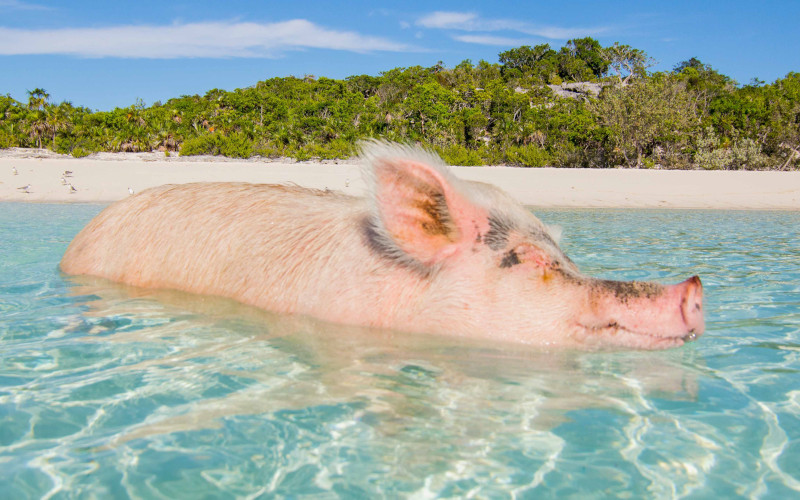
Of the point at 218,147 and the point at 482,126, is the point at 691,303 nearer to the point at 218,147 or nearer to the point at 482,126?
the point at 218,147

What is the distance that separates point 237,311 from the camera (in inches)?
164

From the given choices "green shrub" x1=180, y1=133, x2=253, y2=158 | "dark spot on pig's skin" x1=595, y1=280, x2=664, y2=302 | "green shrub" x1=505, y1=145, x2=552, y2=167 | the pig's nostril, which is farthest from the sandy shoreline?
the pig's nostril

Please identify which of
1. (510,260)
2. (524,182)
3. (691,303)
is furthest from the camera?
(524,182)

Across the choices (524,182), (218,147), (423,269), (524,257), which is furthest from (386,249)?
(218,147)

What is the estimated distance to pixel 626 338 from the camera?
10.5ft

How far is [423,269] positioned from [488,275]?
38 centimetres

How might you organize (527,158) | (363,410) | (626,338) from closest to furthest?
(363,410) → (626,338) → (527,158)

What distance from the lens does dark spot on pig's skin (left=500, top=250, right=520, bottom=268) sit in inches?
134

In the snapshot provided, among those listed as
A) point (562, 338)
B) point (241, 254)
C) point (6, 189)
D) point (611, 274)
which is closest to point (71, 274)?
point (241, 254)

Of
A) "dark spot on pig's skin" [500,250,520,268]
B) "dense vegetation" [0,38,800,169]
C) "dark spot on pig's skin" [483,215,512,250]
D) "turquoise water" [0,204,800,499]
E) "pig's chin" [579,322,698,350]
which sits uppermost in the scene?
"dense vegetation" [0,38,800,169]

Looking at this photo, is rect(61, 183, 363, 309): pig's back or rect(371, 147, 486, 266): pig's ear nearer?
rect(371, 147, 486, 266): pig's ear

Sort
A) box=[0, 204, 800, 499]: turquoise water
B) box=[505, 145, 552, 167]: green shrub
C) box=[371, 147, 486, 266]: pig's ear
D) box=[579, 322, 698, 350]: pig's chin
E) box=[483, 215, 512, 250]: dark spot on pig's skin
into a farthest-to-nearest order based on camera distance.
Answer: box=[505, 145, 552, 167]: green shrub < box=[483, 215, 512, 250]: dark spot on pig's skin < box=[371, 147, 486, 266]: pig's ear < box=[579, 322, 698, 350]: pig's chin < box=[0, 204, 800, 499]: turquoise water

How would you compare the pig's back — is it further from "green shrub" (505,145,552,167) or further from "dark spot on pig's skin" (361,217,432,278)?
"green shrub" (505,145,552,167)

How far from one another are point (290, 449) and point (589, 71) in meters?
71.6
